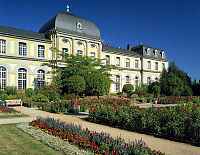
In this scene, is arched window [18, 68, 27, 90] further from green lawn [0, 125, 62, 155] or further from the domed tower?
green lawn [0, 125, 62, 155]

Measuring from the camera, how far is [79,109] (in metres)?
19.7

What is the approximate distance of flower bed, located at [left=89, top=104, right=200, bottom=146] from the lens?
955 centimetres

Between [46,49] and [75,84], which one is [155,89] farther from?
[46,49]

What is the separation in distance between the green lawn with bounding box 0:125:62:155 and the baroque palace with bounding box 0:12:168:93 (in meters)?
23.4

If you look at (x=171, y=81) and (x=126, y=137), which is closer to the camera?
(x=126, y=137)

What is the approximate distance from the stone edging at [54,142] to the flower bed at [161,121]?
3.48 meters

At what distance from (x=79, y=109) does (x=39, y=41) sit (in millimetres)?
18275

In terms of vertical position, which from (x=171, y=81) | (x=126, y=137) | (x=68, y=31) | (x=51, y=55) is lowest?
(x=126, y=137)

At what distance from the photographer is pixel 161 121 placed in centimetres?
1073

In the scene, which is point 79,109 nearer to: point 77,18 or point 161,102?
point 161,102

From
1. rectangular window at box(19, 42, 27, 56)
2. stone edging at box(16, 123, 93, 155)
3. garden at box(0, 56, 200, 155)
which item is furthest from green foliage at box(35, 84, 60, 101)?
stone edging at box(16, 123, 93, 155)

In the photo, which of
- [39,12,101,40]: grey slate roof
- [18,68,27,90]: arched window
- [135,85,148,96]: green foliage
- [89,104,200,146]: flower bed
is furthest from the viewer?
[135,85,148,96]: green foliage

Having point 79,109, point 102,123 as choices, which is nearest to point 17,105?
point 79,109

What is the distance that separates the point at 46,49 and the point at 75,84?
8707 millimetres
